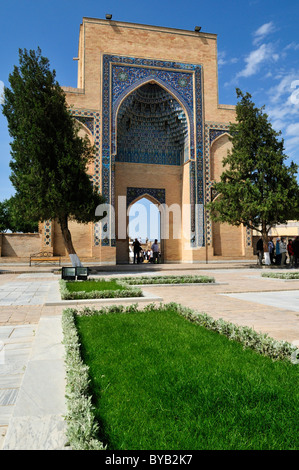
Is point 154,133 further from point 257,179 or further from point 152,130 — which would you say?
point 257,179

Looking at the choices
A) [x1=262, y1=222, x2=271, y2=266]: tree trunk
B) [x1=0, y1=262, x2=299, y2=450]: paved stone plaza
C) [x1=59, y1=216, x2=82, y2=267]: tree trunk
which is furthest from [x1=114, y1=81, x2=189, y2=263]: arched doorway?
[x1=0, y1=262, x2=299, y2=450]: paved stone plaza

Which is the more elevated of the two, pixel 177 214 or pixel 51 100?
pixel 51 100

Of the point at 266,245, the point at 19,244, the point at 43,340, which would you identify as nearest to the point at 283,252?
the point at 266,245

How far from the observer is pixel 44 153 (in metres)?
11.9

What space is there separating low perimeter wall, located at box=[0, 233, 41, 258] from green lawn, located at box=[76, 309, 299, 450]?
47.9 feet

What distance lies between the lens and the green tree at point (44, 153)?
1183 cm

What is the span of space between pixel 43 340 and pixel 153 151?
1823 centimetres

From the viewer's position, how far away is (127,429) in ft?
5.54

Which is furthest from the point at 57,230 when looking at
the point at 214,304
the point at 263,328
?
the point at 263,328

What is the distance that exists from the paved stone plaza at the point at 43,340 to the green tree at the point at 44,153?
4983 millimetres

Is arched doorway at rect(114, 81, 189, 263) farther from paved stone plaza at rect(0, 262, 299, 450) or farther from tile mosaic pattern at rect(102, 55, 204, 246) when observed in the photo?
paved stone plaza at rect(0, 262, 299, 450)

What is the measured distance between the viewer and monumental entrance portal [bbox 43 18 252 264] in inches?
690
